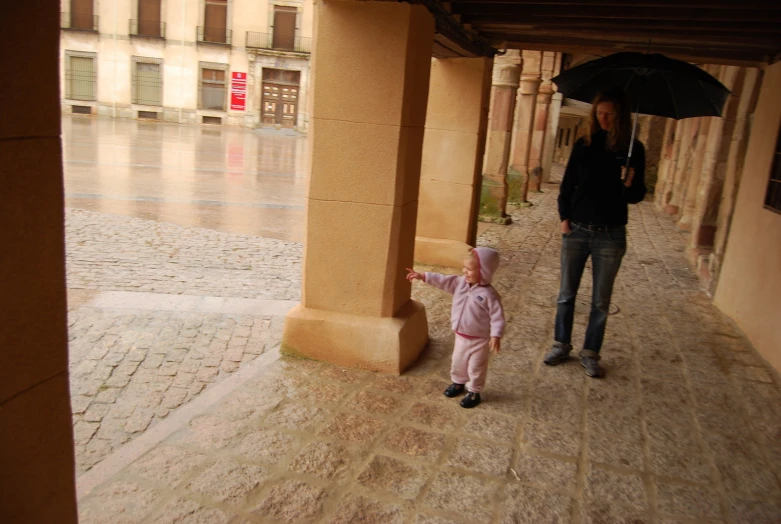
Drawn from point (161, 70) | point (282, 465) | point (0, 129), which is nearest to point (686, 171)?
Result: point (282, 465)

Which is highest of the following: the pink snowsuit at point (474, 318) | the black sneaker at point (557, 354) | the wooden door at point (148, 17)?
the wooden door at point (148, 17)

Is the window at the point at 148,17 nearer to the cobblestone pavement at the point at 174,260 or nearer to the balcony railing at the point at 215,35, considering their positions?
the balcony railing at the point at 215,35

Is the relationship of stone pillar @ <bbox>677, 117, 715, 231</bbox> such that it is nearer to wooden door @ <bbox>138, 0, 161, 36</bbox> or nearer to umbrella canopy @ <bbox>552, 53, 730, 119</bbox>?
umbrella canopy @ <bbox>552, 53, 730, 119</bbox>

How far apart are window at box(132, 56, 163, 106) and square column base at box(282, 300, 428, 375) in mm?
31113

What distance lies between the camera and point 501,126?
1152 centimetres

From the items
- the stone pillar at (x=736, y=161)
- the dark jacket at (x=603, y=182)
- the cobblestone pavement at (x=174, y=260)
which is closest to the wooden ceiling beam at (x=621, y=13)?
the dark jacket at (x=603, y=182)

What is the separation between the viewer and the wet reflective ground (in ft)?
31.0

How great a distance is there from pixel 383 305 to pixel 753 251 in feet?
11.7

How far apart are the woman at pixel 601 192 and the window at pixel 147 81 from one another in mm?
31751

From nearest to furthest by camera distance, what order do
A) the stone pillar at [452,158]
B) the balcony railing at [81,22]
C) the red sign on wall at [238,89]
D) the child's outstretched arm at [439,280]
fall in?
the child's outstretched arm at [439,280] → the stone pillar at [452,158] → the balcony railing at [81,22] → the red sign on wall at [238,89]

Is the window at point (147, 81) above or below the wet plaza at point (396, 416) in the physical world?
above

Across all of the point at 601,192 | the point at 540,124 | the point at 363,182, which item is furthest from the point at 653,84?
the point at 540,124

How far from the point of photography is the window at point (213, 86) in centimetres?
3253

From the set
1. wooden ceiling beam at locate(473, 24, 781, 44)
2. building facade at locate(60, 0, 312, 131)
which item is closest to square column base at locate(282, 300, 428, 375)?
wooden ceiling beam at locate(473, 24, 781, 44)
